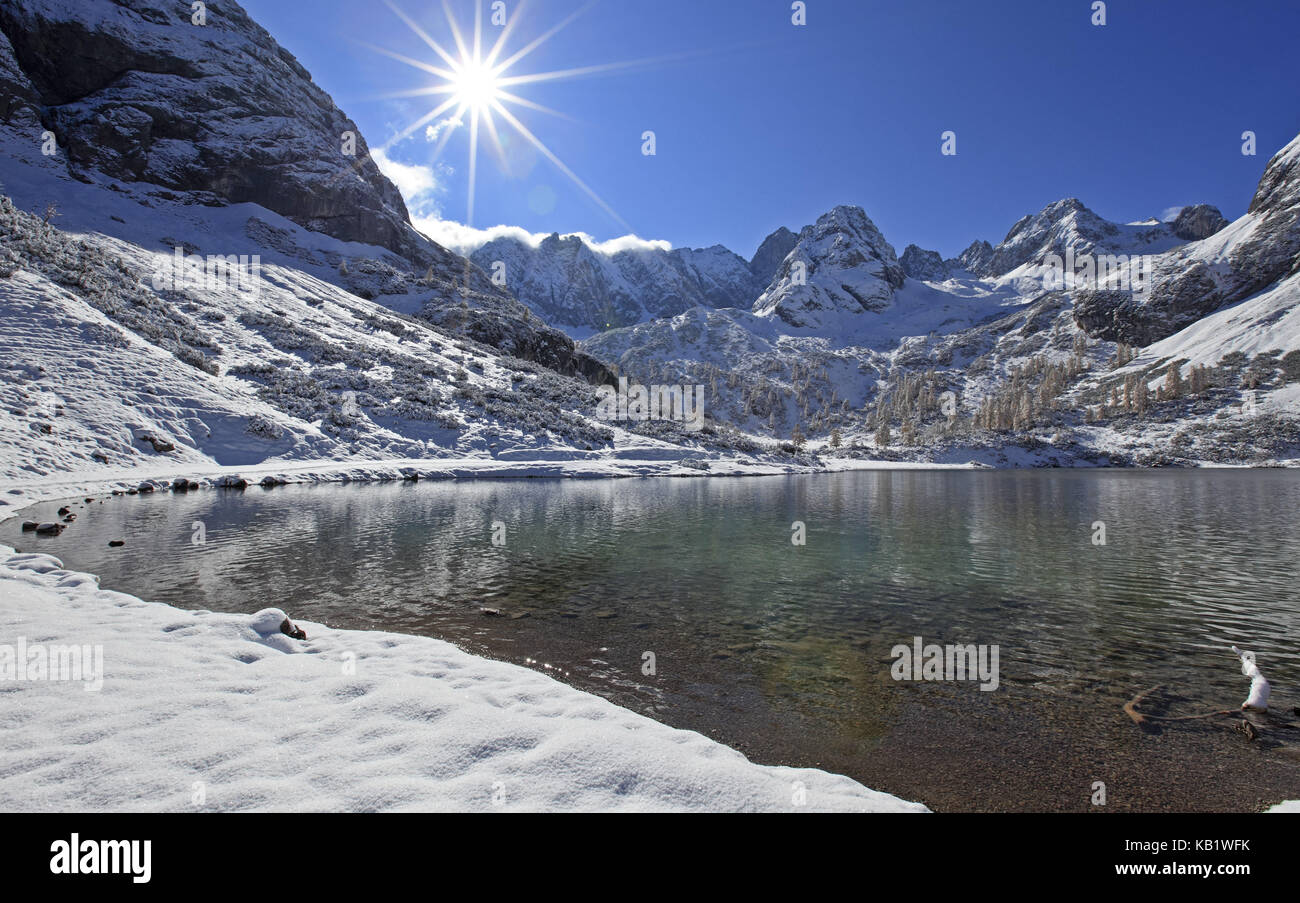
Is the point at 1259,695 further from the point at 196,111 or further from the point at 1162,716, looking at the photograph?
the point at 196,111

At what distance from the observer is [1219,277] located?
182 m

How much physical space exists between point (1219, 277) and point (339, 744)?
269 meters

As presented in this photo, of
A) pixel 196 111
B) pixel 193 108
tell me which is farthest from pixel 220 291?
pixel 193 108

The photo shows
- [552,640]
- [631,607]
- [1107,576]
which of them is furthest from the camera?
[1107,576]

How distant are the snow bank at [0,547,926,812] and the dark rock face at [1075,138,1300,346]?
24659cm

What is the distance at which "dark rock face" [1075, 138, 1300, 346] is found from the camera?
572ft

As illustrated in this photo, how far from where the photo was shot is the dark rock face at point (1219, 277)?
174 m

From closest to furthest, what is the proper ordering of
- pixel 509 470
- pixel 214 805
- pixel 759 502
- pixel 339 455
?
pixel 214 805, pixel 759 502, pixel 339 455, pixel 509 470

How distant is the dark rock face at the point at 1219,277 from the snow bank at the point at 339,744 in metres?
247

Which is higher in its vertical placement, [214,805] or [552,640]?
[214,805]

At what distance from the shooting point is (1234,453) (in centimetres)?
11744

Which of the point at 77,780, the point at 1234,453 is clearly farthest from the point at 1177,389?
the point at 77,780
